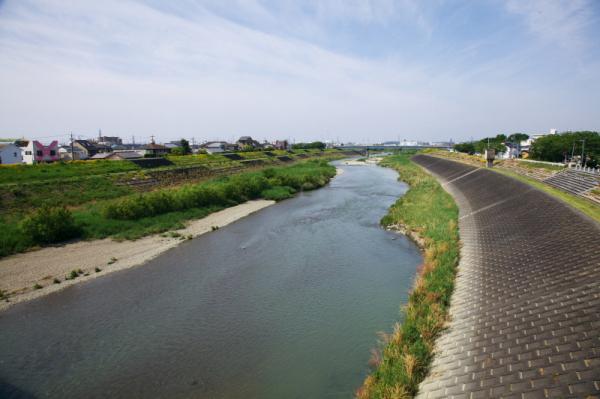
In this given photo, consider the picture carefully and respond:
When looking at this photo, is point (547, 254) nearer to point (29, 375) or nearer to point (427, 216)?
point (427, 216)

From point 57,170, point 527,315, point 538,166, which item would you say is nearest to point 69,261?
point 527,315

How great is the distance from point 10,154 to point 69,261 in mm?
54795

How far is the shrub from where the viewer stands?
23.9 m

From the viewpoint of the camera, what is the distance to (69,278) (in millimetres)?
19797

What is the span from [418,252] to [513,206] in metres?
7.76

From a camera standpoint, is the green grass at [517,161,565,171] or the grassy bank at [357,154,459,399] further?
the green grass at [517,161,565,171]

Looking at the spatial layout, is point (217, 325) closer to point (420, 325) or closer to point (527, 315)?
point (420, 325)

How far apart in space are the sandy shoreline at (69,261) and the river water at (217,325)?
3.48ft

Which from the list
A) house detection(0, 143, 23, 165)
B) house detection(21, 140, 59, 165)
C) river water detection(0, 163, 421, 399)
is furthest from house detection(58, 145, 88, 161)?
river water detection(0, 163, 421, 399)

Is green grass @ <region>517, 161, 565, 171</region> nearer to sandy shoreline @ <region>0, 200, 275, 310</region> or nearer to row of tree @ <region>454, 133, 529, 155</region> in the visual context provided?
sandy shoreline @ <region>0, 200, 275, 310</region>

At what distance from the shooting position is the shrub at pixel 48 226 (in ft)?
78.4

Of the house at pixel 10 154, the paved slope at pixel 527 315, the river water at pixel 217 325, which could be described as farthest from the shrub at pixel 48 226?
the house at pixel 10 154

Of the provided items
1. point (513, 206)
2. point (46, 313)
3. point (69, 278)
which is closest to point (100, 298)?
point (46, 313)

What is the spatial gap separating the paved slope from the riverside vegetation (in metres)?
24.6
